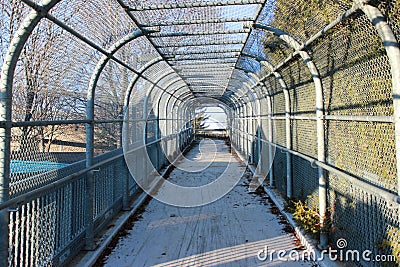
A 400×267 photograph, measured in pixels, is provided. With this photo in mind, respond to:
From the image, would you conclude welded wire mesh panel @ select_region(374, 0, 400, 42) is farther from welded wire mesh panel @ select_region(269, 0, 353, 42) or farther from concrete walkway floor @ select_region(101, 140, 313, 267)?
concrete walkway floor @ select_region(101, 140, 313, 267)

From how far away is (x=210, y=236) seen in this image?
12.4ft

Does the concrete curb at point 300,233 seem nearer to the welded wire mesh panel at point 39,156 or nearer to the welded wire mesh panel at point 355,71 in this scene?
the welded wire mesh panel at point 355,71

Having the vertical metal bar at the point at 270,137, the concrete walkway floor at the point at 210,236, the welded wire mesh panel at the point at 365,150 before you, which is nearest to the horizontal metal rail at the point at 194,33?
the welded wire mesh panel at the point at 365,150

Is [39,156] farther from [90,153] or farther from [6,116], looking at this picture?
[90,153]

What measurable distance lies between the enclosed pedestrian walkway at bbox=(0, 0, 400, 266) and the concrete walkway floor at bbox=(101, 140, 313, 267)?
71mm

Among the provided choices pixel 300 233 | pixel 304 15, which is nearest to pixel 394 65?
pixel 304 15

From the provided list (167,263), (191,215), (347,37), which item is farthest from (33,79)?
(191,215)

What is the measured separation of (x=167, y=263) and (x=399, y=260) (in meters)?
1.94

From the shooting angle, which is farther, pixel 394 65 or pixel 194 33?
pixel 194 33

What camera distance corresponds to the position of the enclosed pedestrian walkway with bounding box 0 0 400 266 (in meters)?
2.08

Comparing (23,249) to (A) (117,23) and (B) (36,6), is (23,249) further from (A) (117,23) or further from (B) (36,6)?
(A) (117,23)

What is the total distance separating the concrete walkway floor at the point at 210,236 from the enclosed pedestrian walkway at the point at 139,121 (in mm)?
71

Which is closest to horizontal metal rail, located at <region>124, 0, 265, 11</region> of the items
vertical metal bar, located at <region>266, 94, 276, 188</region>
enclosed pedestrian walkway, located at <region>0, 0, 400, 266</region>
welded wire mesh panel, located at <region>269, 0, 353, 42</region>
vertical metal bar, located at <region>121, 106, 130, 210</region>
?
enclosed pedestrian walkway, located at <region>0, 0, 400, 266</region>

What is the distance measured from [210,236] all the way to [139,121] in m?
2.67
